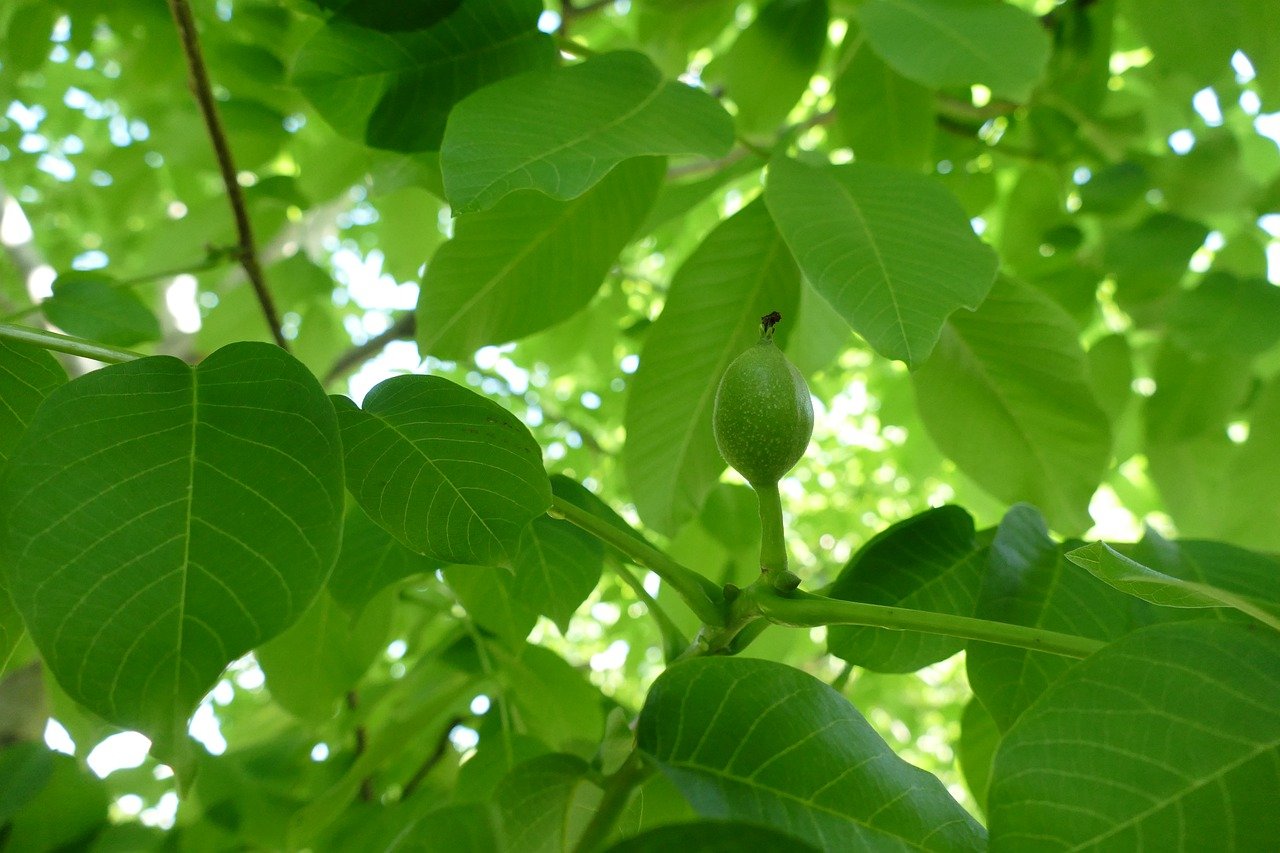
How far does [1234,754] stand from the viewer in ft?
1.79

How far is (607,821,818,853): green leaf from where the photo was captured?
1.49 feet

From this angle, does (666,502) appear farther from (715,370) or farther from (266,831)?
(266,831)

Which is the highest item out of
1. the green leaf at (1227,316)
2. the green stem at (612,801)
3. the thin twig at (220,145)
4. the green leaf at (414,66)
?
the thin twig at (220,145)

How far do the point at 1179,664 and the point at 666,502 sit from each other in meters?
0.61

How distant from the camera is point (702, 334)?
1.09 m

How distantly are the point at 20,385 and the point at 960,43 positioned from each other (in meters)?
1.02

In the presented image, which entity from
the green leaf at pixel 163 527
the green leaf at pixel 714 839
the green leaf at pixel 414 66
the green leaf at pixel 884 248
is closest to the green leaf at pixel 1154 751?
the green leaf at pixel 714 839

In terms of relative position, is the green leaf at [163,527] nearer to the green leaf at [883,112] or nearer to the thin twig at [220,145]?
the thin twig at [220,145]

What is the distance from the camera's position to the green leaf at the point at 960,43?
1120mm

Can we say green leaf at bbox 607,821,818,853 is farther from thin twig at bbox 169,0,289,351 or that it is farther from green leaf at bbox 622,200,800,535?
thin twig at bbox 169,0,289,351

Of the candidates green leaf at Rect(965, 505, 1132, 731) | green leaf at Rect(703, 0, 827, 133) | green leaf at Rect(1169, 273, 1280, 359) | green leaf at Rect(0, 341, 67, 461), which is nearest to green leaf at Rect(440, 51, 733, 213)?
green leaf at Rect(0, 341, 67, 461)

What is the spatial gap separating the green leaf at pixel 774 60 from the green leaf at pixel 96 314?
3.02ft

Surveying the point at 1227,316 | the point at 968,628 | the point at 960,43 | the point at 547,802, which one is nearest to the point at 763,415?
the point at 968,628

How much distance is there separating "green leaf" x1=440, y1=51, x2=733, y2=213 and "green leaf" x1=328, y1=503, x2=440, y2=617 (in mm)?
349
